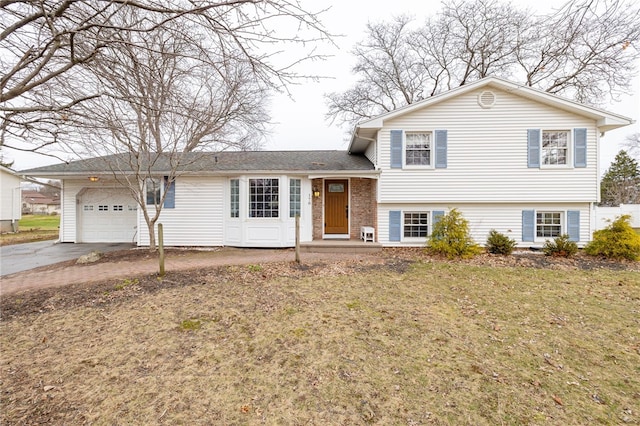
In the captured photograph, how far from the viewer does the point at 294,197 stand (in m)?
10.3

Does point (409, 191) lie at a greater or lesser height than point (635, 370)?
greater

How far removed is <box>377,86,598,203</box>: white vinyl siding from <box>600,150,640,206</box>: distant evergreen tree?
27.5 metres

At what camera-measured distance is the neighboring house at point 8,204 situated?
57.8 feet

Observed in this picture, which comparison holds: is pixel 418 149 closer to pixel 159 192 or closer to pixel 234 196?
pixel 234 196

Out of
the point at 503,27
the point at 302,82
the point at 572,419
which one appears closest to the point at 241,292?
the point at 302,82

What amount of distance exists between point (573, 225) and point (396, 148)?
678cm

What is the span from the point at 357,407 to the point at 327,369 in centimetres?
60

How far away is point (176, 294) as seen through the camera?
513 cm

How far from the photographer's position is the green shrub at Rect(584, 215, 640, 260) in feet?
26.6

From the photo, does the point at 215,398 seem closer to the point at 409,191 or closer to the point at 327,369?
the point at 327,369

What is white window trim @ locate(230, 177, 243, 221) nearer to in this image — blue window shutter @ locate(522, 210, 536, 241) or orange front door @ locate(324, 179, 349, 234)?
orange front door @ locate(324, 179, 349, 234)

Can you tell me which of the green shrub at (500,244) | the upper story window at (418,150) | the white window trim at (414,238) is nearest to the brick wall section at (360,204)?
the white window trim at (414,238)

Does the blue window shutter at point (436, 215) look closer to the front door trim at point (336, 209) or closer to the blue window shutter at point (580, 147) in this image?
the front door trim at point (336, 209)

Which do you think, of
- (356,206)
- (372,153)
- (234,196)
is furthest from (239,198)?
(372,153)
